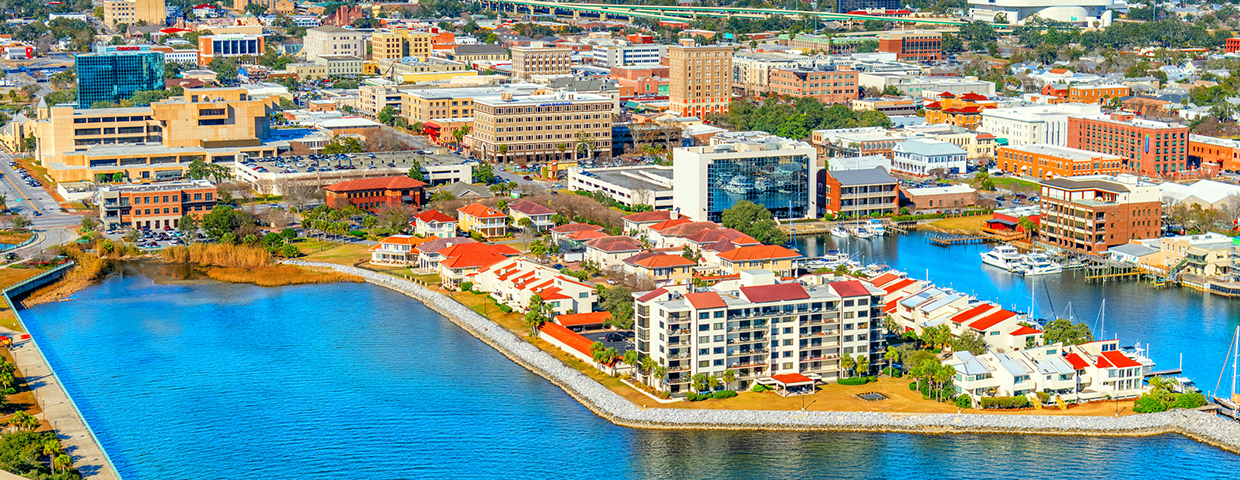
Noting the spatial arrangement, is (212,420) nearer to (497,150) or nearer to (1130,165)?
(497,150)

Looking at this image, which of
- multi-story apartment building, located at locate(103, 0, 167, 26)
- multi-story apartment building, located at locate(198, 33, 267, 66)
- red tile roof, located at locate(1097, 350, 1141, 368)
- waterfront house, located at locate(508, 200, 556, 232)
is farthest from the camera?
multi-story apartment building, located at locate(103, 0, 167, 26)

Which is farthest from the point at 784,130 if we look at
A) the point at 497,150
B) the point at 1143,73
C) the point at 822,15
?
the point at 822,15

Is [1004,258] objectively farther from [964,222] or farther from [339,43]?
[339,43]

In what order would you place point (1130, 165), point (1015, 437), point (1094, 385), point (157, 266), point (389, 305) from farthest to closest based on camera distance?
point (1130, 165), point (157, 266), point (389, 305), point (1094, 385), point (1015, 437)

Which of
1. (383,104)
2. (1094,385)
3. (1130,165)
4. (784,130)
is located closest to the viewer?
(1094,385)

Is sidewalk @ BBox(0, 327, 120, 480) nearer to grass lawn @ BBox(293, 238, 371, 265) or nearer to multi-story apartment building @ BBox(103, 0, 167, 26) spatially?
grass lawn @ BBox(293, 238, 371, 265)

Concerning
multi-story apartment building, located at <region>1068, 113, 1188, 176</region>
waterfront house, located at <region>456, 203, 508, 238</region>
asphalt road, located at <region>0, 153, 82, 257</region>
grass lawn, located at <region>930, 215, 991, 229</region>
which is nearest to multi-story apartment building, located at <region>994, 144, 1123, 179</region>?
multi-story apartment building, located at <region>1068, 113, 1188, 176</region>
